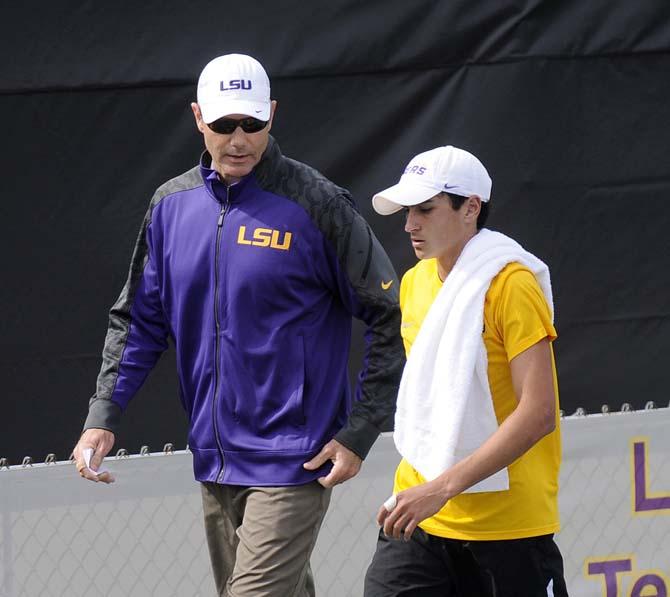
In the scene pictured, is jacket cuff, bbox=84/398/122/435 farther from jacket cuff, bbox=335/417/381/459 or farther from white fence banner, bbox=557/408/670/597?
white fence banner, bbox=557/408/670/597

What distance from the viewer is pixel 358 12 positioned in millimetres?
4379

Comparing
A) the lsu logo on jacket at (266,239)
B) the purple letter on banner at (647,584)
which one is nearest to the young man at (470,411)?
the lsu logo on jacket at (266,239)

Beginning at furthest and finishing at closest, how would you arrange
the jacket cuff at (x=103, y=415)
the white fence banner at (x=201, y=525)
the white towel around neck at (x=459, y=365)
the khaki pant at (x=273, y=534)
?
the white fence banner at (x=201, y=525) → the jacket cuff at (x=103, y=415) → the khaki pant at (x=273, y=534) → the white towel around neck at (x=459, y=365)

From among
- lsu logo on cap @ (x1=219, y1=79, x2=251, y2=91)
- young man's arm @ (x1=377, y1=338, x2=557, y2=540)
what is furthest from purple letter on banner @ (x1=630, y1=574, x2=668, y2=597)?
lsu logo on cap @ (x1=219, y1=79, x2=251, y2=91)

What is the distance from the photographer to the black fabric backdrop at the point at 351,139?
14.0 feet

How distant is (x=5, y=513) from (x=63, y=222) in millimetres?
1020

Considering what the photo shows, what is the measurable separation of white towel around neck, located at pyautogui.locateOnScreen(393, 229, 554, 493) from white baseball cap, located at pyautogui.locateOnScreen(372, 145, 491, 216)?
0.37 feet

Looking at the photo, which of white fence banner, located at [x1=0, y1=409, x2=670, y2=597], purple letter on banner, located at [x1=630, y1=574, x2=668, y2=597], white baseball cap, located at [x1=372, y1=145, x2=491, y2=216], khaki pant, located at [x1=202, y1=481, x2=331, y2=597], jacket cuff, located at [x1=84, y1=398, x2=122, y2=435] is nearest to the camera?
white baseball cap, located at [x1=372, y1=145, x2=491, y2=216]

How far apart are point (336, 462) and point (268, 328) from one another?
36cm

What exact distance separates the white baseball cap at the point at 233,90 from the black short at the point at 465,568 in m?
1.07

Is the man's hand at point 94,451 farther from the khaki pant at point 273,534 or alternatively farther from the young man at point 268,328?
the khaki pant at point 273,534

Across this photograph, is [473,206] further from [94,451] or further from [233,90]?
[94,451]

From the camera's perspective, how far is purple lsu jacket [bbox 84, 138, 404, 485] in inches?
120

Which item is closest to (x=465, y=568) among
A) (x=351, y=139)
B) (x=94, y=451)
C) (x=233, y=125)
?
(x=94, y=451)
